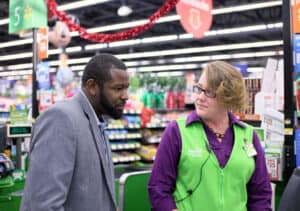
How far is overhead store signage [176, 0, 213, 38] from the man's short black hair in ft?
16.6

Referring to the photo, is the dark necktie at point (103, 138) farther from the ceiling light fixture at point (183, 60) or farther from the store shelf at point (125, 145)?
the ceiling light fixture at point (183, 60)

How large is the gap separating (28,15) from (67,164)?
577 cm

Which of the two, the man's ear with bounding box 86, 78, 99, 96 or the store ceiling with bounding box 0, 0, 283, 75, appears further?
the store ceiling with bounding box 0, 0, 283, 75

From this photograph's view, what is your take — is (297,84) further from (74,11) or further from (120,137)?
(74,11)

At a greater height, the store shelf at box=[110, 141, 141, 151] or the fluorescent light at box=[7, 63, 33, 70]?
the fluorescent light at box=[7, 63, 33, 70]

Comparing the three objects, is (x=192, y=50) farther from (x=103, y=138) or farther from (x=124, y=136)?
(x=103, y=138)

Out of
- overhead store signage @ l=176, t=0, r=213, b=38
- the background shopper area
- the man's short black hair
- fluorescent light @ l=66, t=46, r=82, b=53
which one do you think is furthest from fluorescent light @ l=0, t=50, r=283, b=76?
the man's short black hair

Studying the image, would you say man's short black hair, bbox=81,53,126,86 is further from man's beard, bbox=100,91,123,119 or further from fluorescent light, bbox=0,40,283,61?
fluorescent light, bbox=0,40,283,61

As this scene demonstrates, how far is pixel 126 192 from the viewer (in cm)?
265

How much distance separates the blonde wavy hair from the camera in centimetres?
195

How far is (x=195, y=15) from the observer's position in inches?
270

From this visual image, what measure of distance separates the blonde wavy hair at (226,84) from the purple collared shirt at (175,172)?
154mm

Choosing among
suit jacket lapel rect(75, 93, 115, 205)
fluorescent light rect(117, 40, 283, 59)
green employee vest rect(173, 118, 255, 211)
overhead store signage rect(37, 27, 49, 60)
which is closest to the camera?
suit jacket lapel rect(75, 93, 115, 205)

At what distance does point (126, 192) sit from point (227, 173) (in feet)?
3.09
